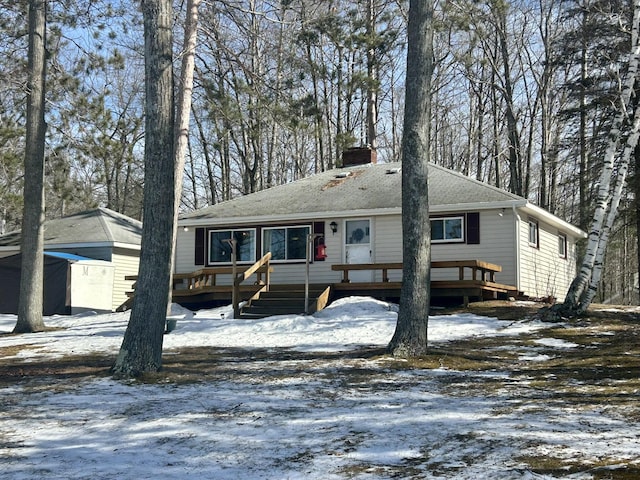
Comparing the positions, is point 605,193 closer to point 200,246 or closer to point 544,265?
point 544,265

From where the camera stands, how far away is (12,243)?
84.2 feet

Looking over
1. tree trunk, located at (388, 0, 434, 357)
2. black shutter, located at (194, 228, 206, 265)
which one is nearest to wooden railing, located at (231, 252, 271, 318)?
Result: black shutter, located at (194, 228, 206, 265)

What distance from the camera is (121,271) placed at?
80.6ft

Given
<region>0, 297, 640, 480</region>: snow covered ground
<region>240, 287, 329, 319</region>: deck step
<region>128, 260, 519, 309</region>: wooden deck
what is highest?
<region>128, 260, 519, 309</region>: wooden deck

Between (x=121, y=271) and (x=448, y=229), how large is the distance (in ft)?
39.5

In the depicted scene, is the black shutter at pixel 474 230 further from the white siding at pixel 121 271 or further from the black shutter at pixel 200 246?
the white siding at pixel 121 271

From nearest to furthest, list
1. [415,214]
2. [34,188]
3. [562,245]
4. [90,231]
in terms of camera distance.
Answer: [415,214] → [34,188] → [562,245] → [90,231]

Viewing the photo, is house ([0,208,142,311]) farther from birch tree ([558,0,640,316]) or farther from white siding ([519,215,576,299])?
birch tree ([558,0,640,316])

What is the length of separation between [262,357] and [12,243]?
60.2 feet

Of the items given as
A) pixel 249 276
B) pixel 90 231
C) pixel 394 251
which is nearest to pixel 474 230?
pixel 394 251

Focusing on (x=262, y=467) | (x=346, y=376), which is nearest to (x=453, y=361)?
(x=346, y=376)

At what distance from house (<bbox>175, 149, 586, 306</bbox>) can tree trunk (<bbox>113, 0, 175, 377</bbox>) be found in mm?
9875

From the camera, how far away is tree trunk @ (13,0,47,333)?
1534 cm

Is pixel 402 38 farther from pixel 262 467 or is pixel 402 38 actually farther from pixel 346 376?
pixel 262 467
